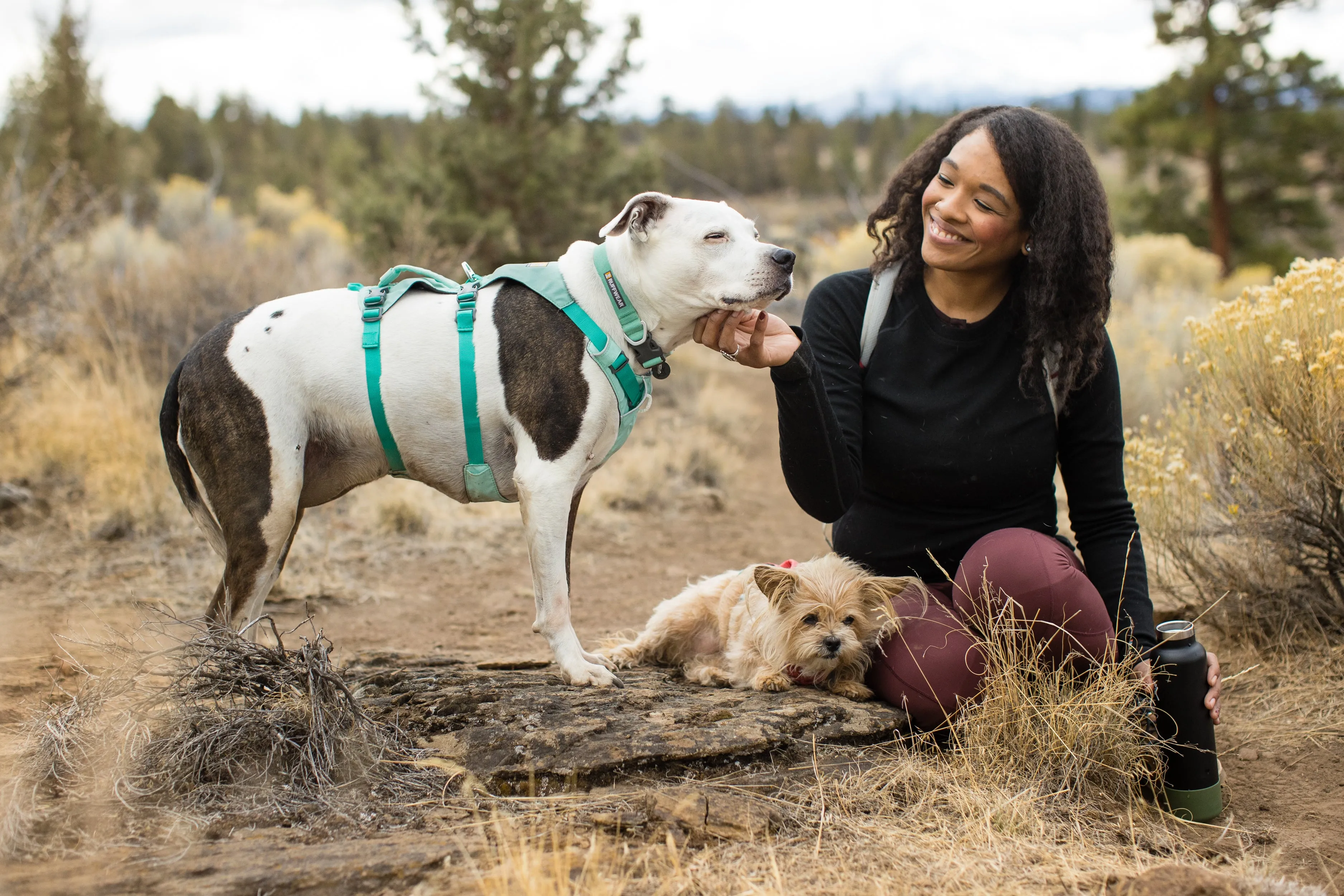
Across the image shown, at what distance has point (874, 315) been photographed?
3484 millimetres

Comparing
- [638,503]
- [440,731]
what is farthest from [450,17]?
[440,731]

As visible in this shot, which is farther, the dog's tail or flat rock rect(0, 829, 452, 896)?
the dog's tail

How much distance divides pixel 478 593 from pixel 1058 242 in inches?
155

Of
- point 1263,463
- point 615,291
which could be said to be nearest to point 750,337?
point 615,291

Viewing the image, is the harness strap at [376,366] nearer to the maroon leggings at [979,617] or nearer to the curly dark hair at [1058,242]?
the maroon leggings at [979,617]

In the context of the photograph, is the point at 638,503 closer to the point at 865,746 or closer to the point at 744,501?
the point at 744,501

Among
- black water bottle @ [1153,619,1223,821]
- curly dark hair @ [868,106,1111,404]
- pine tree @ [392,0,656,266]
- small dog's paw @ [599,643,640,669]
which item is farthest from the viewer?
pine tree @ [392,0,656,266]

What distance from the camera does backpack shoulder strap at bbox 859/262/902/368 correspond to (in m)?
3.48

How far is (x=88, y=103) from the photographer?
15.7 m

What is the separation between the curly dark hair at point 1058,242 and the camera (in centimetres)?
319

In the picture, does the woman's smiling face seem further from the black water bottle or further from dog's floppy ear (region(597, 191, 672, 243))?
the black water bottle

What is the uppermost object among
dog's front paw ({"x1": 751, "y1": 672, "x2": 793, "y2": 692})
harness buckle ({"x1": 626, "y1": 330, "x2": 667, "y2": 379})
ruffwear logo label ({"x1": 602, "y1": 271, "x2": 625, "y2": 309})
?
ruffwear logo label ({"x1": 602, "y1": 271, "x2": 625, "y2": 309})

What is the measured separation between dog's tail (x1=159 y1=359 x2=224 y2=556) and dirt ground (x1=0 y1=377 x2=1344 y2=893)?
686 mm

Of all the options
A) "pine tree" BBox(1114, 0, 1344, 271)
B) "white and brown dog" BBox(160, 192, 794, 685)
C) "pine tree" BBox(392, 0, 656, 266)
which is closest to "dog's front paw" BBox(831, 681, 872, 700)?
"white and brown dog" BBox(160, 192, 794, 685)
